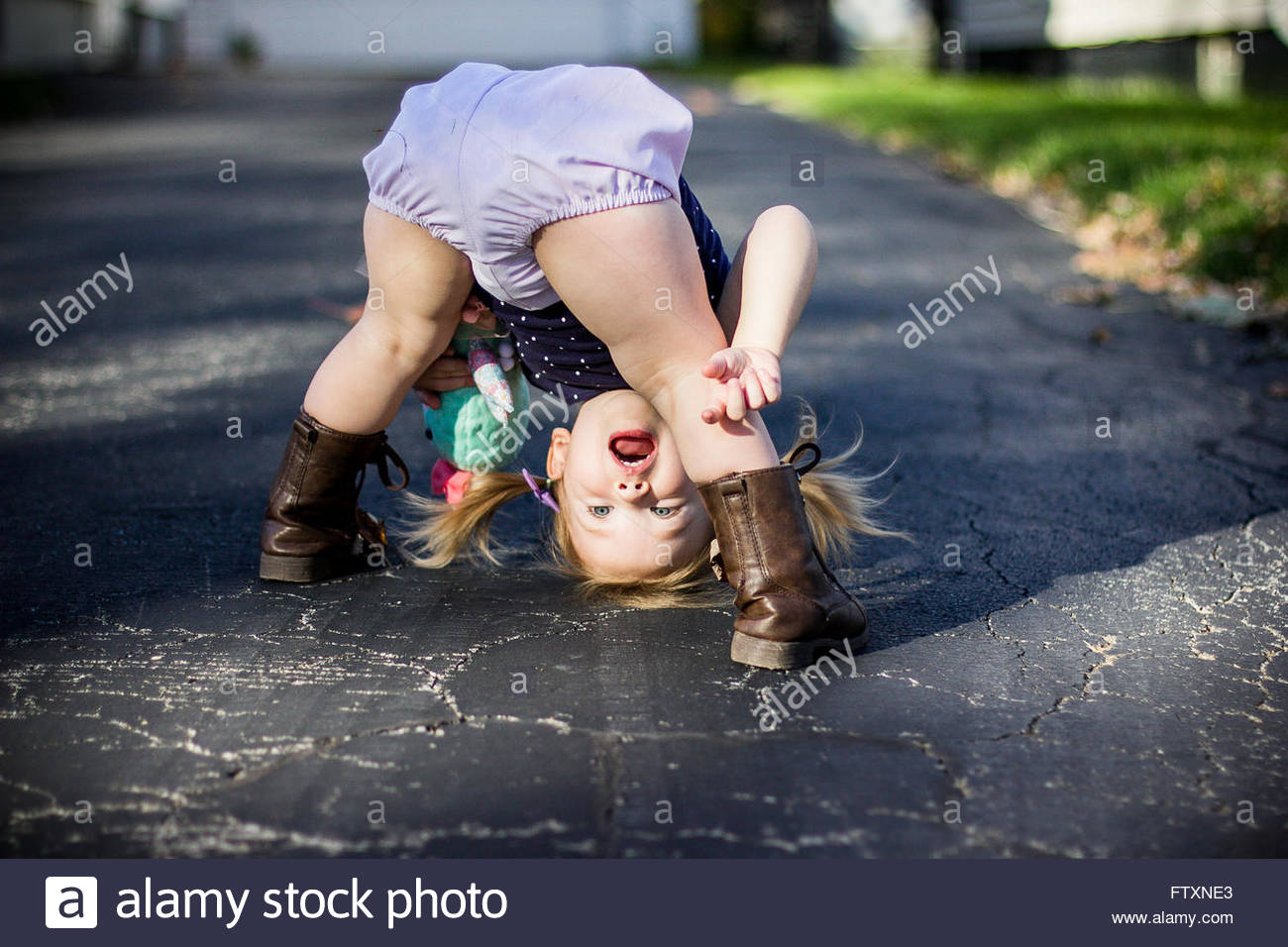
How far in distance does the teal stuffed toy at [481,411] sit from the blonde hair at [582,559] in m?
0.05

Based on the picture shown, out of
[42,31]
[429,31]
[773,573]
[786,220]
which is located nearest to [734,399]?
[773,573]

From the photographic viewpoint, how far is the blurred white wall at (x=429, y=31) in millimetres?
28109

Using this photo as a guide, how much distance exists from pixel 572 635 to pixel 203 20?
30.0 m

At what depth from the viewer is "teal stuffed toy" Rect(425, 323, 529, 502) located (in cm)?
276

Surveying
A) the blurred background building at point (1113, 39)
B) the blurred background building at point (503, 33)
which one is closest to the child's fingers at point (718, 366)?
the blurred background building at point (1113, 39)

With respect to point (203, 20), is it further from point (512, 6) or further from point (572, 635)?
point (572, 635)

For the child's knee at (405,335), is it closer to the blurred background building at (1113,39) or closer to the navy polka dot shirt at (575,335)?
the navy polka dot shirt at (575,335)

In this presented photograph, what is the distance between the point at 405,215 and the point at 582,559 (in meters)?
0.78

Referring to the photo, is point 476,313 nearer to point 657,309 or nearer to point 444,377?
point 444,377

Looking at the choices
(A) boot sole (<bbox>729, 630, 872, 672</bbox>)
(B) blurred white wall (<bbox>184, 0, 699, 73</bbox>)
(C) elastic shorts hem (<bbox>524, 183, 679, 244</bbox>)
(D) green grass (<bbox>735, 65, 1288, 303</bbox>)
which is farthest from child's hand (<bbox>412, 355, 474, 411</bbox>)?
(B) blurred white wall (<bbox>184, 0, 699, 73</bbox>)

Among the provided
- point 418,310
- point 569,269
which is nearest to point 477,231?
point 569,269

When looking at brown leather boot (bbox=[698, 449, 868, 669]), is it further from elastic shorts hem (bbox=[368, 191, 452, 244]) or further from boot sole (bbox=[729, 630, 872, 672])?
elastic shorts hem (bbox=[368, 191, 452, 244])

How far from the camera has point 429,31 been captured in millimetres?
28297
